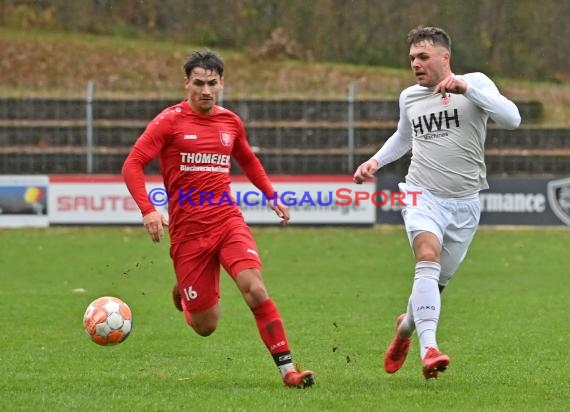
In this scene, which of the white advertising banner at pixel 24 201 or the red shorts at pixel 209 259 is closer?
the red shorts at pixel 209 259

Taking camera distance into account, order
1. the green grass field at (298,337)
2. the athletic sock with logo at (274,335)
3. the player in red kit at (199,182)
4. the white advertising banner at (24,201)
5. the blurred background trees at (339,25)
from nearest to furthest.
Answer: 1. the green grass field at (298,337)
2. the athletic sock with logo at (274,335)
3. the player in red kit at (199,182)
4. the white advertising banner at (24,201)
5. the blurred background trees at (339,25)

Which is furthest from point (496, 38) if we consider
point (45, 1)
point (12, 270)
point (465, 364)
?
point (465, 364)

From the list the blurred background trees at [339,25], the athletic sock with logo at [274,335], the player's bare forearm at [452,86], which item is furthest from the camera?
the blurred background trees at [339,25]

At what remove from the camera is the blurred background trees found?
31.4 m

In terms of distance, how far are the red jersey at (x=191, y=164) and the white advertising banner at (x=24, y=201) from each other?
14757mm

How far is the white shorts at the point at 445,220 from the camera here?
7.66 m

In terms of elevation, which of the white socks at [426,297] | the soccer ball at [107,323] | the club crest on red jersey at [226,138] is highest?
the club crest on red jersey at [226,138]

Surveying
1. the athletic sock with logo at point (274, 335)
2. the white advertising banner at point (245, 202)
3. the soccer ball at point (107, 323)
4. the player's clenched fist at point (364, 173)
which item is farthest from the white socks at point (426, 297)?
the white advertising banner at point (245, 202)

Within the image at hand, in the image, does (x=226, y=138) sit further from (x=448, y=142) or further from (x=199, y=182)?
(x=448, y=142)

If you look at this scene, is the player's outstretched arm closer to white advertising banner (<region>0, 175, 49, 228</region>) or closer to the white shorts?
the white shorts

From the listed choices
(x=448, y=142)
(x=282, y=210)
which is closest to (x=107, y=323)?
(x=282, y=210)

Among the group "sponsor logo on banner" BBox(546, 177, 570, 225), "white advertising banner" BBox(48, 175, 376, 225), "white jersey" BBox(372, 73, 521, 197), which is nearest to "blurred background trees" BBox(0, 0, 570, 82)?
"sponsor logo on banner" BBox(546, 177, 570, 225)

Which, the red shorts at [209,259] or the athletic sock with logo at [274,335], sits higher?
the red shorts at [209,259]

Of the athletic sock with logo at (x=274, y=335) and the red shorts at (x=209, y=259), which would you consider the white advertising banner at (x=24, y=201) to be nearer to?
the red shorts at (x=209, y=259)
